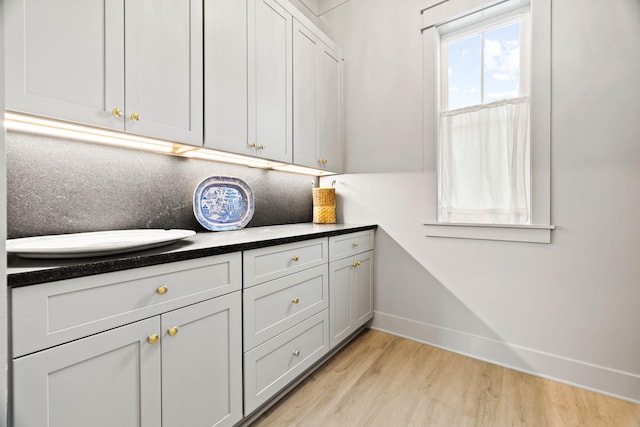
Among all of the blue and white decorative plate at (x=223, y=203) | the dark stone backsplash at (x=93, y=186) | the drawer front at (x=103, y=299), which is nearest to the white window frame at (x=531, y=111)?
the blue and white decorative plate at (x=223, y=203)

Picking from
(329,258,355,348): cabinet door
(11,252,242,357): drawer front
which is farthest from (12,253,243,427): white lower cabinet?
(329,258,355,348): cabinet door

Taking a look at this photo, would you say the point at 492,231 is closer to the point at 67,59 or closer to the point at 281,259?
the point at 281,259

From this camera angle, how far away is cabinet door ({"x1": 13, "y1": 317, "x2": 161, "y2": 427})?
0.74 m

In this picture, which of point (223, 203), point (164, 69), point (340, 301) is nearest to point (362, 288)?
point (340, 301)

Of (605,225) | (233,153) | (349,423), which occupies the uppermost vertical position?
(233,153)

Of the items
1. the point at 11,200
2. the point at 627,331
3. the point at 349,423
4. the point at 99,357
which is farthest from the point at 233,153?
the point at 627,331

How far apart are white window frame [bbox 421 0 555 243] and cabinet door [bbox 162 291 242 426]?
5.13ft

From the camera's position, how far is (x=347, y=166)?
2.55 metres

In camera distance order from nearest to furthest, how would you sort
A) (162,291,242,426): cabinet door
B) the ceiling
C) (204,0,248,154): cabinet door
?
(162,291,242,426): cabinet door, (204,0,248,154): cabinet door, the ceiling

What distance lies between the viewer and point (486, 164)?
1.96m

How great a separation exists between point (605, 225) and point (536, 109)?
76 cm

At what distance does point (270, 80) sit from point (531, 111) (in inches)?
63.9

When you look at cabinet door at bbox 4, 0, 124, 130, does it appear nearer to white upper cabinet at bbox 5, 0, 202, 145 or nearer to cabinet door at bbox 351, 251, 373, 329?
white upper cabinet at bbox 5, 0, 202, 145

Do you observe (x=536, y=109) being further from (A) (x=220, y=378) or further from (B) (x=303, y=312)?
(A) (x=220, y=378)
